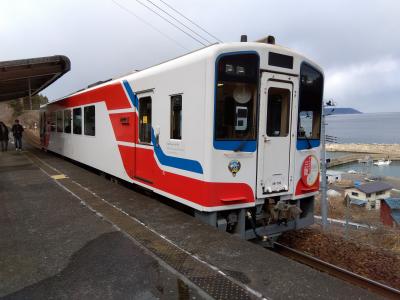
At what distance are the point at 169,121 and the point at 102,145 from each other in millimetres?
3980

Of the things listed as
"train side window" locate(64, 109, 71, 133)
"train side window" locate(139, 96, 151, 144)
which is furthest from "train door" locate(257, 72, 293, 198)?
"train side window" locate(64, 109, 71, 133)

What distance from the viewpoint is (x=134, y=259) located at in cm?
411

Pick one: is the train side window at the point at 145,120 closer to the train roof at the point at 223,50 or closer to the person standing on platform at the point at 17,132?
the train roof at the point at 223,50

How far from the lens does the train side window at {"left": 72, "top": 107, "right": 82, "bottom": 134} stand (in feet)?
36.6

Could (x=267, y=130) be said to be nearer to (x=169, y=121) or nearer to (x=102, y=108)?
(x=169, y=121)

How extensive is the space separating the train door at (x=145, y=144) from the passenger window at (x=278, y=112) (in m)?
2.28

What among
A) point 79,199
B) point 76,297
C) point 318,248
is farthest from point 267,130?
point 79,199

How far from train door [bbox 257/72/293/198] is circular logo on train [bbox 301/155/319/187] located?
0.45 m

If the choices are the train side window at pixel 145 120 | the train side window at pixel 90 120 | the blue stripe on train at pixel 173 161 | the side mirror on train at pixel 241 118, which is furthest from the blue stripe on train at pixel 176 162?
the train side window at pixel 90 120

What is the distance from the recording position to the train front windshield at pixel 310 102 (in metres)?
5.73

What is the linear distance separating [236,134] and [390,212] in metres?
20.7

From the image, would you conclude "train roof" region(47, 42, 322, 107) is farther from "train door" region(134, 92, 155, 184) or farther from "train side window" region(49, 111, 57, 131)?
"train side window" region(49, 111, 57, 131)

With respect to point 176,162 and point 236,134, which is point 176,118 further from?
Result: point 236,134

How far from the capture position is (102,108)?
8969 mm
